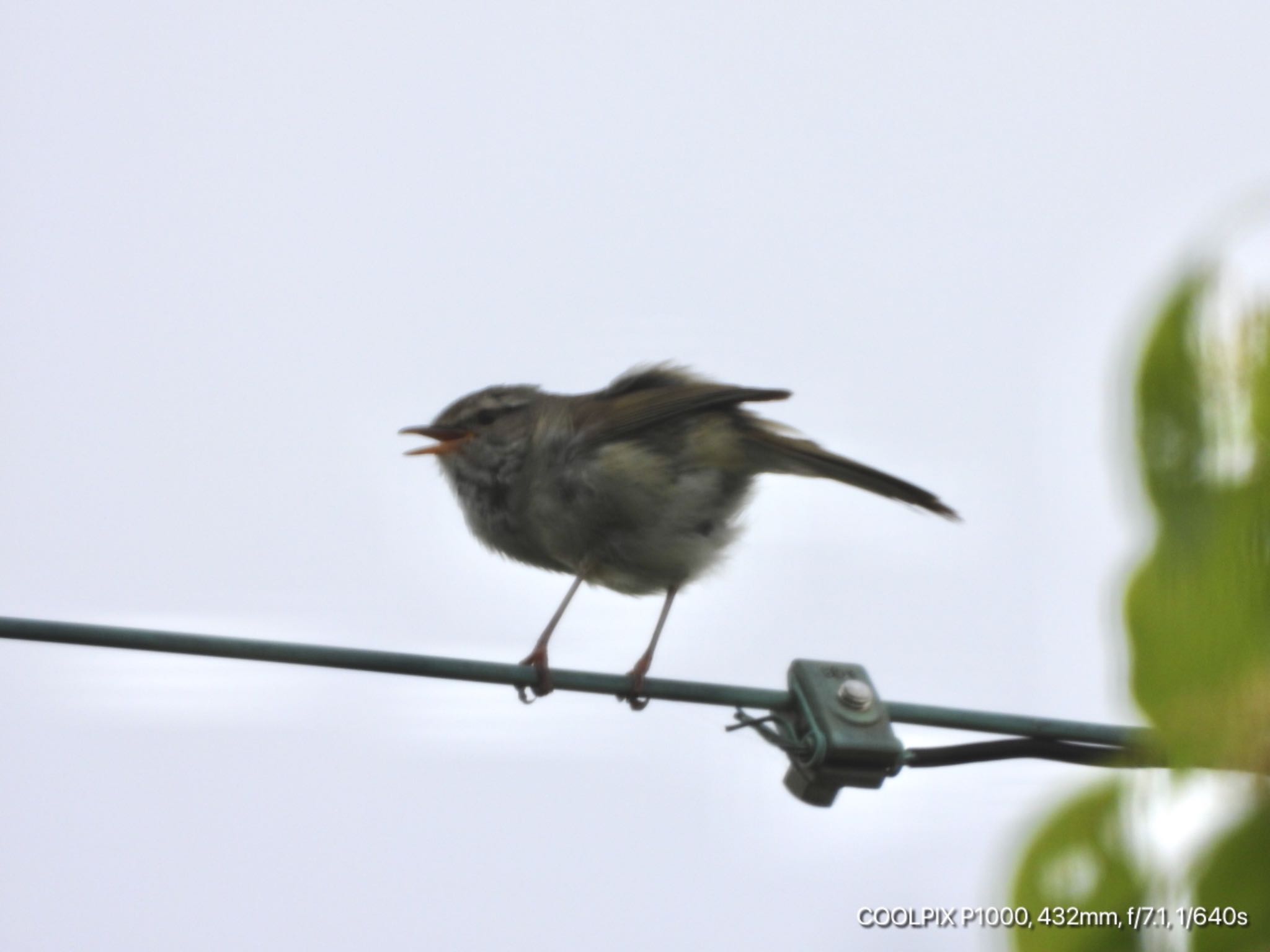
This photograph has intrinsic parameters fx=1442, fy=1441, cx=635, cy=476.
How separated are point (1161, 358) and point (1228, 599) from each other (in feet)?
0.63

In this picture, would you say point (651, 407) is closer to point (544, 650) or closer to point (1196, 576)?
point (544, 650)

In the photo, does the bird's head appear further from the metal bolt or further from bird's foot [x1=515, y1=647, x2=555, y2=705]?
the metal bolt

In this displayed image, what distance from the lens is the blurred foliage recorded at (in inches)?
43.0

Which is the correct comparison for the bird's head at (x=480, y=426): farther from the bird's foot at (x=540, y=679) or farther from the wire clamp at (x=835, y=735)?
the wire clamp at (x=835, y=735)

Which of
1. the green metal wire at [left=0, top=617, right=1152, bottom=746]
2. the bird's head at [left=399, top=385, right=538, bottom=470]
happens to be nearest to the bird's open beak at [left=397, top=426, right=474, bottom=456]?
the bird's head at [left=399, top=385, right=538, bottom=470]

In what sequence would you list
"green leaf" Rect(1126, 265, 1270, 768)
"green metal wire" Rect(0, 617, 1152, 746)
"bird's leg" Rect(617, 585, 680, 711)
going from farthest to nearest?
"bird's leg" Rect(617, 585, 680, 711), "green metal wire" Rect(0, 617, 1152, 746), "green leaf" Rect(1126, 265, 1270, 768)

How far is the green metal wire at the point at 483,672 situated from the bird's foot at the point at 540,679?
0.10 feet

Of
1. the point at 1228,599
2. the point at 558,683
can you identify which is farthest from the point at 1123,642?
the point at 558,683

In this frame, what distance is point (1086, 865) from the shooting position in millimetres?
1145

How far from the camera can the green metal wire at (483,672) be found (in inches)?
147

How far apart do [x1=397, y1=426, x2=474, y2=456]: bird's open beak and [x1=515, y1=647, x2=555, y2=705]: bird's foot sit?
1531mm

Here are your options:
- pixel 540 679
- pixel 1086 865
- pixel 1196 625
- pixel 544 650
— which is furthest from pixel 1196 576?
pixel 544 650

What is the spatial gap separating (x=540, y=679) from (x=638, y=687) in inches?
11.6

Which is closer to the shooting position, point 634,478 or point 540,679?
point 540,679
